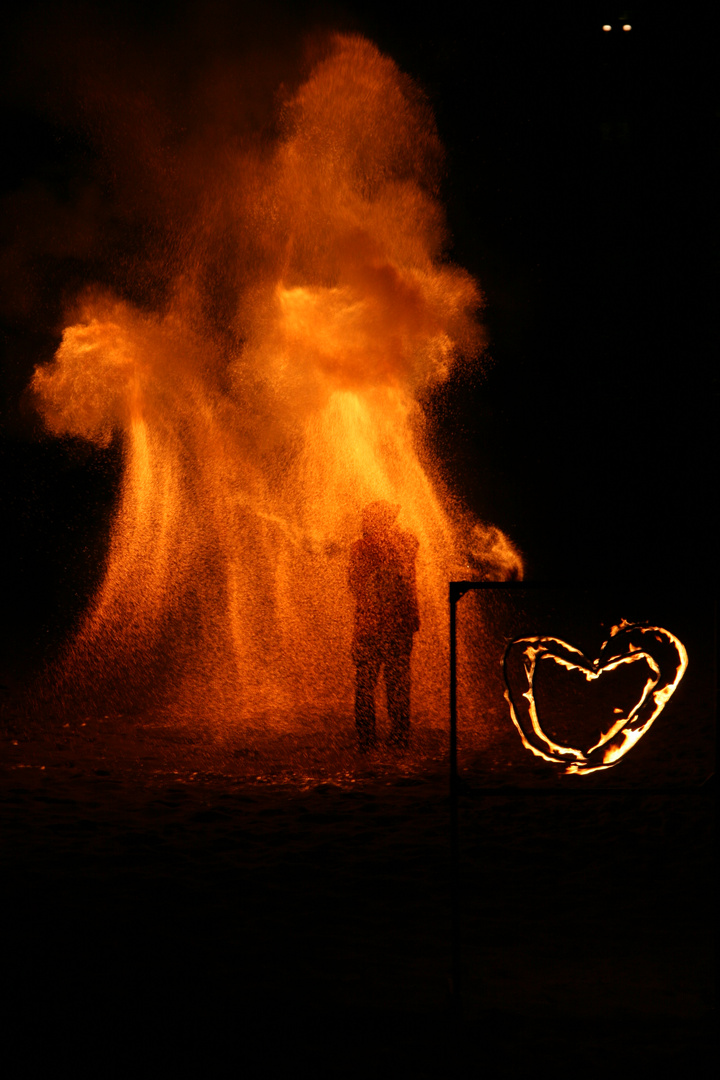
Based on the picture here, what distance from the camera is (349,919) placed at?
4328mm

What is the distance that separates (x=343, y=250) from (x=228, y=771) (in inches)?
251

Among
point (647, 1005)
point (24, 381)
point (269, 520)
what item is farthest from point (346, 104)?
point (647, 1005)

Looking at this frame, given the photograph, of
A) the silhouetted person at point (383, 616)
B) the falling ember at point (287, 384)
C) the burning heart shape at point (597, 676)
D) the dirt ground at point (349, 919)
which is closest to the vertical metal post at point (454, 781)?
the dirt ground at point (349, 919)

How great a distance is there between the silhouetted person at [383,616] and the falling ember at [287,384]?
2.34 m

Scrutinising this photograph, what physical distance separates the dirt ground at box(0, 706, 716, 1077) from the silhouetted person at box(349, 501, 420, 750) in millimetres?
500

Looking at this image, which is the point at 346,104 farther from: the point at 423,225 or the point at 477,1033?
the point at 477,1033

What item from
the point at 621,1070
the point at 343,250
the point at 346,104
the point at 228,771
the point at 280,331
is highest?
the point at 346,104

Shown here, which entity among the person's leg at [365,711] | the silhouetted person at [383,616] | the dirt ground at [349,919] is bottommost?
the dirt ground at [349,919]

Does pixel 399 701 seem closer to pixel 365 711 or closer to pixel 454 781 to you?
pixel 365 711

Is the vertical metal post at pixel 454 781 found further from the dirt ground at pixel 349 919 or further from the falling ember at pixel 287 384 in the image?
the falling ember at pixel 287 384

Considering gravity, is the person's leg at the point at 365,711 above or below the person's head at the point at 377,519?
below

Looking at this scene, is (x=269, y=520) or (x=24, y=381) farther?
(x=24, y=381)

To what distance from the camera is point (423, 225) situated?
11.3 m

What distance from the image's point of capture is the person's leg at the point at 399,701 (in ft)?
24.6
